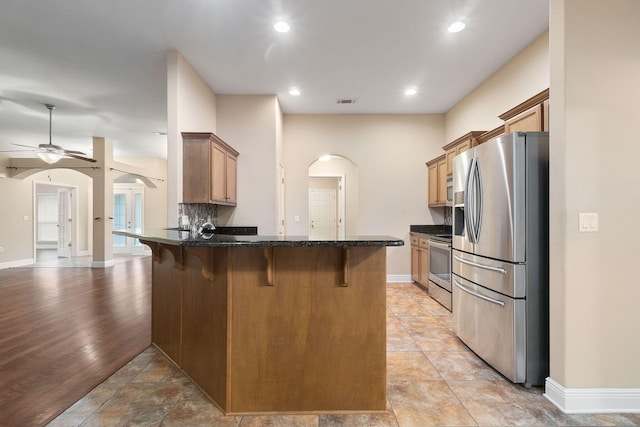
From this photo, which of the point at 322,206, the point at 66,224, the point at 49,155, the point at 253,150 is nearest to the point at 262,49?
the point at 253,150

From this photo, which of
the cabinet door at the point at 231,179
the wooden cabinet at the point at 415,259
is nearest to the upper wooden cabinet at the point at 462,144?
the wooden cabinet at the point at 415,259

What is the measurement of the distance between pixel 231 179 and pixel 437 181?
334cm

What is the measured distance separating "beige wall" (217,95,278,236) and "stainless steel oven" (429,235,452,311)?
240 cm

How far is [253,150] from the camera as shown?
4.77 m

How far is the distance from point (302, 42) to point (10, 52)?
11.0 feet

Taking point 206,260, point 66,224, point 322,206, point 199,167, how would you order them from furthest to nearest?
point 322,206 → point 66,224 → point 199,167 → point 206,260

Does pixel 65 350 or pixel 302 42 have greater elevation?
pixel 302 42

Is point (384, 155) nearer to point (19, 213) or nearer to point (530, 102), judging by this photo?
point (530, 102)

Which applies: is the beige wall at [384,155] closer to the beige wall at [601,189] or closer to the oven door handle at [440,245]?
the oven door handle at [440,245]

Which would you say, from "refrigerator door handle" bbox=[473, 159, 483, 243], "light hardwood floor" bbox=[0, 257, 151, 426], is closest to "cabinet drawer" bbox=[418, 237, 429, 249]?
"refrigerator door handle" bbox=[473, 159, 483, 243]

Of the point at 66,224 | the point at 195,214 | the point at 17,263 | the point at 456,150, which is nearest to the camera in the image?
the point at 195,214

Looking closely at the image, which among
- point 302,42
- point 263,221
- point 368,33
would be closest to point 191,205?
point 263,221

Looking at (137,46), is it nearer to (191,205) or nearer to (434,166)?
(191,205)

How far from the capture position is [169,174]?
3.53 m
